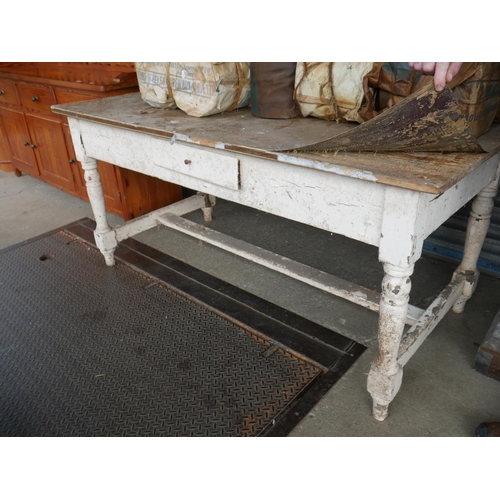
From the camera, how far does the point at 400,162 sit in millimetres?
1520

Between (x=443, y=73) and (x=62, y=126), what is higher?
(x=443, y=73)

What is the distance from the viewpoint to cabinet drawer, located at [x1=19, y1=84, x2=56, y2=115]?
365cm

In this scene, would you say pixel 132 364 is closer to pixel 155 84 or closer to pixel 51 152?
pixel 155 84

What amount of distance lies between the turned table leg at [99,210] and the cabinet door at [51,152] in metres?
1.21

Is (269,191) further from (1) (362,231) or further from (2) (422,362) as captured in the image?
(2) (422,362)

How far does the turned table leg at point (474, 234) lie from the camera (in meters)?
2.12

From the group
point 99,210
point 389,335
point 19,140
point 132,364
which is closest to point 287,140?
point 389,335

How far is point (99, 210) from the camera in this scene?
9.38 feet

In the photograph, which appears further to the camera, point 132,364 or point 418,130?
point 132,364

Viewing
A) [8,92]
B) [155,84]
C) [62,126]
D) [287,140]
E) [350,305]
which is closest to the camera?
[287,140]

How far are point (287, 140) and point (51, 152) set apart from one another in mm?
2917

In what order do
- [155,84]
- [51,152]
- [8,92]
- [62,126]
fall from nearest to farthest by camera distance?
[155,84], [62,126], [51,152], [8,92]

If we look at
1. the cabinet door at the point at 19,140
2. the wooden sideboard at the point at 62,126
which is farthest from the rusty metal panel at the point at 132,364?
the cabinet door at the point at 19,140

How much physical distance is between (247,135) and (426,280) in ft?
4.92
